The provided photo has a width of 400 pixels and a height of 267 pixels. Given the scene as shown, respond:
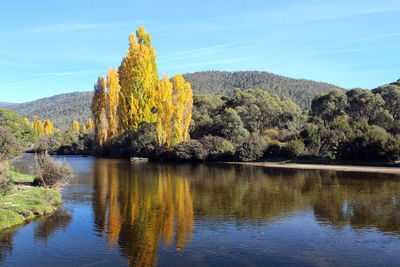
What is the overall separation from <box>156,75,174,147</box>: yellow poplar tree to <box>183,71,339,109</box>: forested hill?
46187 millimetres

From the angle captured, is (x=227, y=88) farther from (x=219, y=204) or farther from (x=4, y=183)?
(x=4, y=183)

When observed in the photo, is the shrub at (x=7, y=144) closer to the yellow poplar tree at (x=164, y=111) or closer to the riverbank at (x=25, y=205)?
the riverbank at (x=25, y=205)

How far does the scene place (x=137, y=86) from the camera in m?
43.0

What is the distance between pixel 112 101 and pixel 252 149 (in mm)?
22948

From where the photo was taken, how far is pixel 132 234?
375 inches

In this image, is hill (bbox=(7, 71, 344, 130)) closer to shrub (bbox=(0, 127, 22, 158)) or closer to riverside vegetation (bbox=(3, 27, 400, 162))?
riverside vegetation (bbox=(3, 27, 400, 162))

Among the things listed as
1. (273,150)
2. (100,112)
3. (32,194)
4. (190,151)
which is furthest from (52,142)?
(32,194)

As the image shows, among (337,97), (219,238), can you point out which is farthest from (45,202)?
(337,97)

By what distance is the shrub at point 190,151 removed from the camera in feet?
118

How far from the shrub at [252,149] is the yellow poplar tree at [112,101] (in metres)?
20.5

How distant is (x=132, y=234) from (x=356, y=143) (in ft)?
77.4

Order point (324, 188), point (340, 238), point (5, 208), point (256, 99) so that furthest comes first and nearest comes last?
point (256, 99) < point (324, 188) < point (5, 208) < point (340, 238)

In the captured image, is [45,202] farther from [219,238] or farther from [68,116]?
[68,116]

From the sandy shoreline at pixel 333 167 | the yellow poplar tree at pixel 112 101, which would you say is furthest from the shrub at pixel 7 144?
the yellow poplar tree at pixel 112 101
